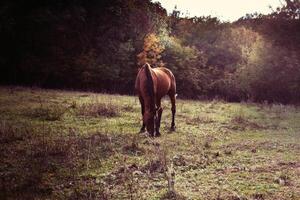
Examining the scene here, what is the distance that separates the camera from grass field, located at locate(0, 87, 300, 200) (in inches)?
276

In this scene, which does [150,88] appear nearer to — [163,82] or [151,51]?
[163,82]

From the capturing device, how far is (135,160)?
29.8 ft

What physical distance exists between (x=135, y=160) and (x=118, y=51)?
88.2ft

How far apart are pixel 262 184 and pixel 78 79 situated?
90.7ft

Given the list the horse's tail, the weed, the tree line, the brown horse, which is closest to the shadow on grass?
the brown horse

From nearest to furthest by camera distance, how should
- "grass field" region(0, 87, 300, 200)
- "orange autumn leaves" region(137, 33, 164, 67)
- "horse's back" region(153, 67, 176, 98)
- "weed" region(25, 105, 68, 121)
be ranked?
"grass field" region(0, 87, 300, 200) → "horse's back" region(153, 67, 176, 98) → "weed" region(25, 105, 68, 121) → "orange autumn leaves" region(137, 33, 164, 67)

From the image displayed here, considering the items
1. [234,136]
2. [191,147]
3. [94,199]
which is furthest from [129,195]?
[234,136]

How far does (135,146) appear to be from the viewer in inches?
398

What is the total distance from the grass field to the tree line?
1829 centimetres

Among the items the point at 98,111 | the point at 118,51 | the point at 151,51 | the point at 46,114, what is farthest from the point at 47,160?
the point at 151,51

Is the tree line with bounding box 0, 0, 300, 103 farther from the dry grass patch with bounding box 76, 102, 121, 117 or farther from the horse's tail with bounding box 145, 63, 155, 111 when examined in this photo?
the horse's tail with bounding box 145, 63, 155, 111

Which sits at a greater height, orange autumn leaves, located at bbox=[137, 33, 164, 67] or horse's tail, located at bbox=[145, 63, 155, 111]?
orange autumn leaves, located at bbox=[137, 33, 164, 67]

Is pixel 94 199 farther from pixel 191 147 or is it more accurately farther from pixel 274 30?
pixel 274 30

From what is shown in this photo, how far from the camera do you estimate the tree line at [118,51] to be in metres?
32.2
